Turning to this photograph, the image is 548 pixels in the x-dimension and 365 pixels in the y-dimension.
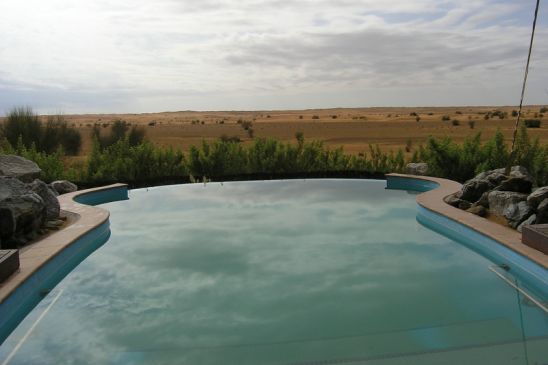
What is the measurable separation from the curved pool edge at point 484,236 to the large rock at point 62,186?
7.26 meters

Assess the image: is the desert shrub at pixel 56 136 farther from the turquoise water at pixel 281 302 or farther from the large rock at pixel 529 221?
the large rock at pixel 529 221

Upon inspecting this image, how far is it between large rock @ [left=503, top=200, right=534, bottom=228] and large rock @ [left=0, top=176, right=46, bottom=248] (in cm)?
629

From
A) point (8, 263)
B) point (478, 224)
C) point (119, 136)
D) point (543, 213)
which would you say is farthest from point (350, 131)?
point (8, 263)

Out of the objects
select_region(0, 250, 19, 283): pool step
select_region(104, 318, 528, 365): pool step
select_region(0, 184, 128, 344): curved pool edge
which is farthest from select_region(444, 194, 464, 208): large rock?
select_region(0, 250, 19, 283): pool step

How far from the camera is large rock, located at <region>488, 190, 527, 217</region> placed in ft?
22.6

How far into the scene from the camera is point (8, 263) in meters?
4.63

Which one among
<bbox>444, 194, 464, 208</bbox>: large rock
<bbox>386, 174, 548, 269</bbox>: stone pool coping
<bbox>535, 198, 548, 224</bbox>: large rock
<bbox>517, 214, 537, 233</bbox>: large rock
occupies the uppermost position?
<bbox>535, 198, 548, 224</bbox>: large rock

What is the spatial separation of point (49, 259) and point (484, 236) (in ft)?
17.3

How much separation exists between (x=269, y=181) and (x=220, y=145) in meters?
1.75

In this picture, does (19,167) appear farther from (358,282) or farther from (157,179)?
(358,282)

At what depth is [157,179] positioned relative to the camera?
12359 mm

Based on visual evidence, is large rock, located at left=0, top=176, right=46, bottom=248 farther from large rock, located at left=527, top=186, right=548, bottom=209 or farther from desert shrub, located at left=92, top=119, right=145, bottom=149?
desert shrub, located at left=92, top=119, right=145, bottom=149

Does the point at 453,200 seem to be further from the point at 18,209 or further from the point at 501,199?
the point at 18,209

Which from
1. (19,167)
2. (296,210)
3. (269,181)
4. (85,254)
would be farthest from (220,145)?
(85,254)
